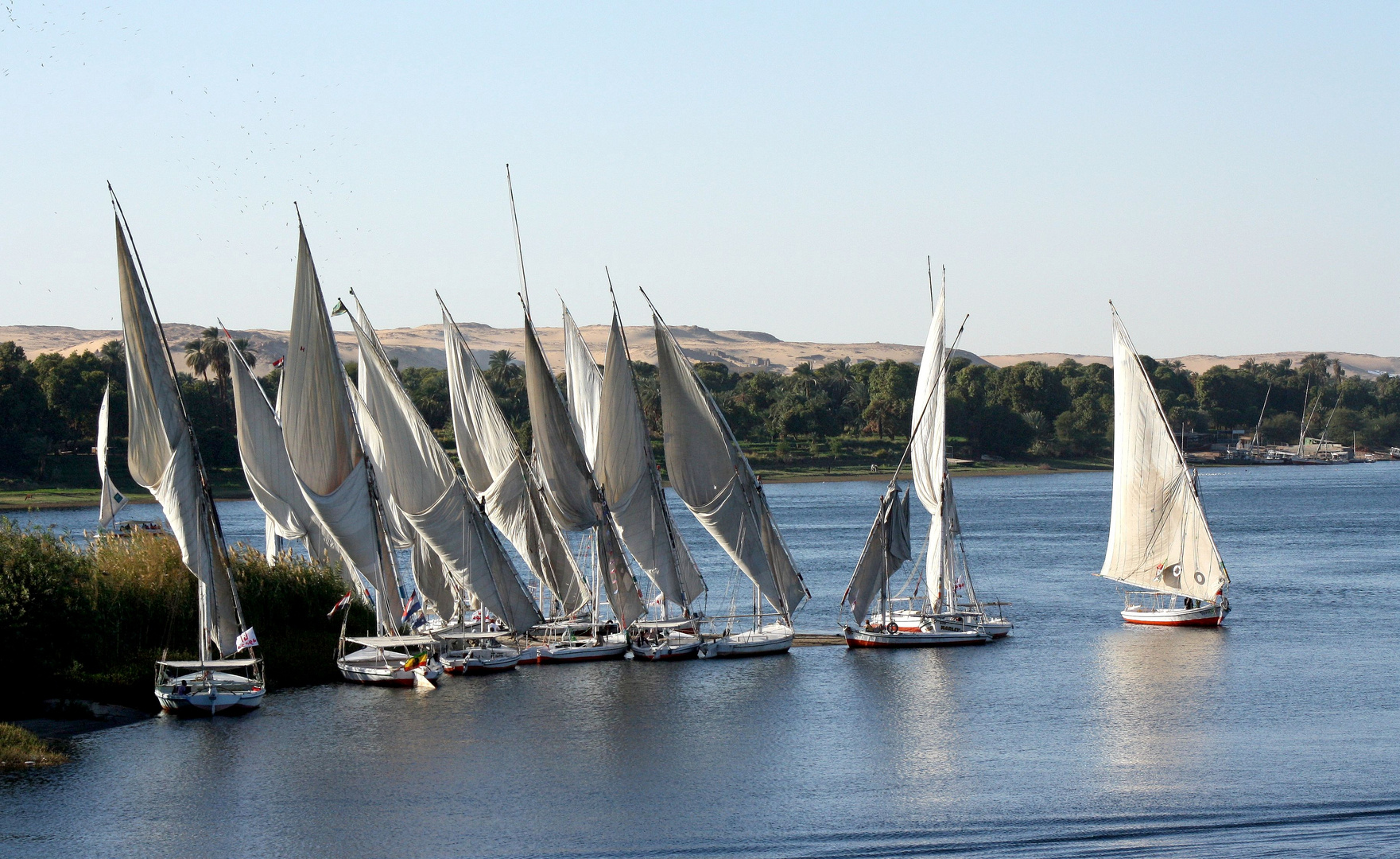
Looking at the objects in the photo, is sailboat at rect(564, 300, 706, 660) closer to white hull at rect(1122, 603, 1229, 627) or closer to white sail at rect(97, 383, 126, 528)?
white hull at rect(1122, 603, 1229, 627)

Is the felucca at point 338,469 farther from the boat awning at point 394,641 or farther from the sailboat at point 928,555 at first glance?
the sailboat at point 928,555

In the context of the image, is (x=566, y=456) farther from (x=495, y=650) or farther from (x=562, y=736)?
(x=562, y=736)

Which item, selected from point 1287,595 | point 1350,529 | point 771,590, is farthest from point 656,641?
point 1350,529

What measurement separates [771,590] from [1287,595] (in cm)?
2757

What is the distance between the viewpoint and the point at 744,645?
167ft

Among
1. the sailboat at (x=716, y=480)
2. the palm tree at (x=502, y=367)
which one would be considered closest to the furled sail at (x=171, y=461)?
the sailboat at (x=716, y=480)

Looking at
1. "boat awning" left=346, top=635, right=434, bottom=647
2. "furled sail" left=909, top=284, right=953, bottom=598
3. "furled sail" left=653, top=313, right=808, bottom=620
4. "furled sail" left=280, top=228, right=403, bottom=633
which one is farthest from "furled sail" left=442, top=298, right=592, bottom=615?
"furled sail" left=909, top=284, right=953, bottom=598

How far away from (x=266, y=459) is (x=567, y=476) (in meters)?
10.3

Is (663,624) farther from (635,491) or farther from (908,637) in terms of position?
(908,637)

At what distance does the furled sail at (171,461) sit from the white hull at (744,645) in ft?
52.8

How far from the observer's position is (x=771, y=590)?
52.9m

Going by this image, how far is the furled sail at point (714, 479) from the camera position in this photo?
52344 mm

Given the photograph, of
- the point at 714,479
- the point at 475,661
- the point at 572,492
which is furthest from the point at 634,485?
the point at 475,661

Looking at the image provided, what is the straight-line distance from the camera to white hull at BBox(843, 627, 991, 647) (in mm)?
52844
